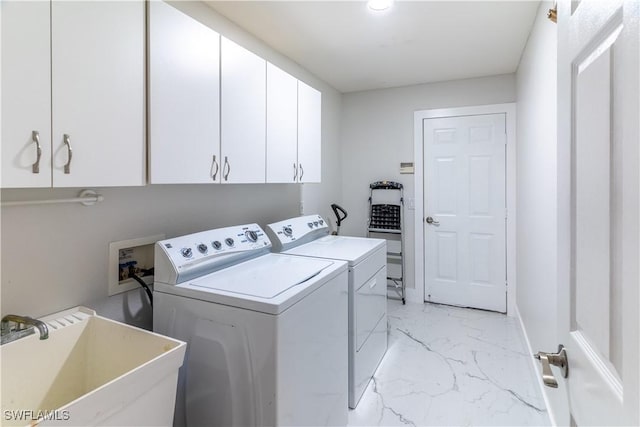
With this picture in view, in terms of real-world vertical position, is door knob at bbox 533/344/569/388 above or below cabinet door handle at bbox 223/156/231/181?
below

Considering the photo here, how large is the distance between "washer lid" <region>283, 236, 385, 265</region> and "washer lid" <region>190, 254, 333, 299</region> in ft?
0.55

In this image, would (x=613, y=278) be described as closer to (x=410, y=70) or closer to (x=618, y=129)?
(x=618, y=129)

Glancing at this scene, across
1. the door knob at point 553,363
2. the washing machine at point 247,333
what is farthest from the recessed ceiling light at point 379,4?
the door knob at point 553,363

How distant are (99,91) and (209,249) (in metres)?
0.82

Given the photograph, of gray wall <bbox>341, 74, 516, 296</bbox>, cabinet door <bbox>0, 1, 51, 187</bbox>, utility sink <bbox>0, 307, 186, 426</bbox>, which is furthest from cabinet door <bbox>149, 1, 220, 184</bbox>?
gray wall <bbox>341, 74, 516, 296</bbox>

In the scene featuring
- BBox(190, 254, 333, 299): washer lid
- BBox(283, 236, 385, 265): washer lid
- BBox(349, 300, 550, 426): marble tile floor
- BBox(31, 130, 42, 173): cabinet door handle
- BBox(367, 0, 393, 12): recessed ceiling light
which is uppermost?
BBox(367, 0, 393, 12): recessed ceiling light

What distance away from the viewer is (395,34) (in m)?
2.38

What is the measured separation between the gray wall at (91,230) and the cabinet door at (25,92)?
0.25 meters

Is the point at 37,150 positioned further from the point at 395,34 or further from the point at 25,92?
the point at 395,34

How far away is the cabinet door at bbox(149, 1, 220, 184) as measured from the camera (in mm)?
1266

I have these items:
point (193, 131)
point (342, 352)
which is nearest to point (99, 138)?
point (193, 131)

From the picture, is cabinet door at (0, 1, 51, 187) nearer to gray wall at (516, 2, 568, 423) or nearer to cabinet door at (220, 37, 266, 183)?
cabinet door at (220, 37, 266, 183)

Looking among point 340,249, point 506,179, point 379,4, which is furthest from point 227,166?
point 506,179

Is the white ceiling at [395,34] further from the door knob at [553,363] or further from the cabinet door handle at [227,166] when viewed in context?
the door knob at [553,363]
